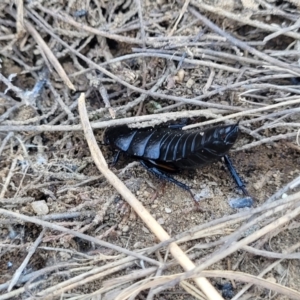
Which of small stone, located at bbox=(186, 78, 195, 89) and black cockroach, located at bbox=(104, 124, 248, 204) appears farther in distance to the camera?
small stone, located at bbox=(186, 78, 195, 89)

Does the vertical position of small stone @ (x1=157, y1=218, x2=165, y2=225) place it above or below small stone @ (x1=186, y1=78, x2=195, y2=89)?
below

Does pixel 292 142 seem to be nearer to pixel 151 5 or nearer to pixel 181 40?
pixel 181 40

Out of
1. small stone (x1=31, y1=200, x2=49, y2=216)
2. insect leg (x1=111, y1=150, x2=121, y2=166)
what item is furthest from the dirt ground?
insect leg (x1=111, y1=150, x2=121, y2=166)

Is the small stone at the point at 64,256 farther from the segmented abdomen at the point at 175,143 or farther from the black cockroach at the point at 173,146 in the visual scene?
the segmented abdomen at the point at 175,143

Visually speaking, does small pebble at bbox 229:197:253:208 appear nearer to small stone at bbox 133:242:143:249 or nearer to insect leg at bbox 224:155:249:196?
insect leg at bbox 224:155:249:196

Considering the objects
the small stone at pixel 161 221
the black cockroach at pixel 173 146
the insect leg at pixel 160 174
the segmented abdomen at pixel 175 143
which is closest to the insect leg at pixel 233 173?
the black cockroach at pixel 173 146

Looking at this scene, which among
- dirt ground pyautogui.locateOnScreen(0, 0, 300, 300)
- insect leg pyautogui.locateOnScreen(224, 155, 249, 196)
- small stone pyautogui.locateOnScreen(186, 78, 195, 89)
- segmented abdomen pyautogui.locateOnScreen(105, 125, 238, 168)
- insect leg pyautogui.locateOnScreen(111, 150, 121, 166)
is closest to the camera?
dirt ground pyautogui.locateOnScreen(0, 0, 300, 300)

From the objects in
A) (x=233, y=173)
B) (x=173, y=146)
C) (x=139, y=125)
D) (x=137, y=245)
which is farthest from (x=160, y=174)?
(x=137, y=245)

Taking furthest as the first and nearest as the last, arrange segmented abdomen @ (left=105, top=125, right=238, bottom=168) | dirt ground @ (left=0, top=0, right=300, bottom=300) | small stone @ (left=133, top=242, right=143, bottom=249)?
segmented abdomen @ (left=105, top=125, right=238, bottom=168) → small stone @ (left=133, top=242, right=143, bottom=249) → dirt ground @ (left=0, top=0, right=300, bottom=300)

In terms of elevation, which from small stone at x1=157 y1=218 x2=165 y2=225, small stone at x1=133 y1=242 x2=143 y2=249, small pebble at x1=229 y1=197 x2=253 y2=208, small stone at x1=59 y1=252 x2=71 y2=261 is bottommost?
small stone at x1=59 y1=252 x2=71 y2=261
